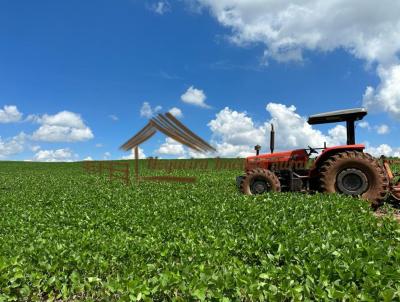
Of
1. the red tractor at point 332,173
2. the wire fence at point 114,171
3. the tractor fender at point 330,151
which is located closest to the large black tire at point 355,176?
the red tractor at point 332,173

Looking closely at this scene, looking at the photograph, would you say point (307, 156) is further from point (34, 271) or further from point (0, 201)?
point (0, 201)

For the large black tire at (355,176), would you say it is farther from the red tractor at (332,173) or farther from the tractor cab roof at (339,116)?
the tractor cab roof at (339,116)

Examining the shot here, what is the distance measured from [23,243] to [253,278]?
4321 mm

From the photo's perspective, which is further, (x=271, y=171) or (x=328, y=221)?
(x=271, y=171)

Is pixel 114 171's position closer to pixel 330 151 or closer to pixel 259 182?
pixel 259 182

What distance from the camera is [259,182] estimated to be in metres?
12.3

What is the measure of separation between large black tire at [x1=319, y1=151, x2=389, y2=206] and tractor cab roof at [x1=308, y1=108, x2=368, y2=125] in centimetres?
104

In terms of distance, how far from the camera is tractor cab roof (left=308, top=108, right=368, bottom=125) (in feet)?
36.8

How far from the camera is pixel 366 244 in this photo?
5590 mm

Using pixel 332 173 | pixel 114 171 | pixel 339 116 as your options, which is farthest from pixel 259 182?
pixel 114 171

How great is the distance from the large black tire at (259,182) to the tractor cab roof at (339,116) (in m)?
2.02

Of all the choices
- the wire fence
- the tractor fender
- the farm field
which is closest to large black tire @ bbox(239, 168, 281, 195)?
the tractor fender

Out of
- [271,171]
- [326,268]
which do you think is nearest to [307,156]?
[271,171]

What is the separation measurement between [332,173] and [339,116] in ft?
5.46
